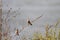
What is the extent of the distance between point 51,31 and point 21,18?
1.51 feet

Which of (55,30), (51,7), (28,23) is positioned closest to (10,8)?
(28,23)

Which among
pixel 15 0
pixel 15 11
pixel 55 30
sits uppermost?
pixel 15 0

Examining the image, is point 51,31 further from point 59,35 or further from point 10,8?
point 10,8

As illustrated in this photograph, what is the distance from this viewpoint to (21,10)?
2000 mm

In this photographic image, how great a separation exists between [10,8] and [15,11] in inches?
3.4

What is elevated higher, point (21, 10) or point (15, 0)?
point (15, 0)

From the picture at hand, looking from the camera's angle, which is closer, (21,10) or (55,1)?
(55,1)

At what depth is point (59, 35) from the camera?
71.2 inches

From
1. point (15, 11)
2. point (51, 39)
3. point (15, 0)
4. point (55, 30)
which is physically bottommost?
point (51, 39)

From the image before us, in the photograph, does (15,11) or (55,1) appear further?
(15,11)

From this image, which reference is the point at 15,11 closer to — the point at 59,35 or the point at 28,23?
the point at 28,23

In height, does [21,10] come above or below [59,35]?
above

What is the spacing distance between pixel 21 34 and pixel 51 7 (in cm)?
56

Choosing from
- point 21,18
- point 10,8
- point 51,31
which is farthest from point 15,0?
point 51,31
